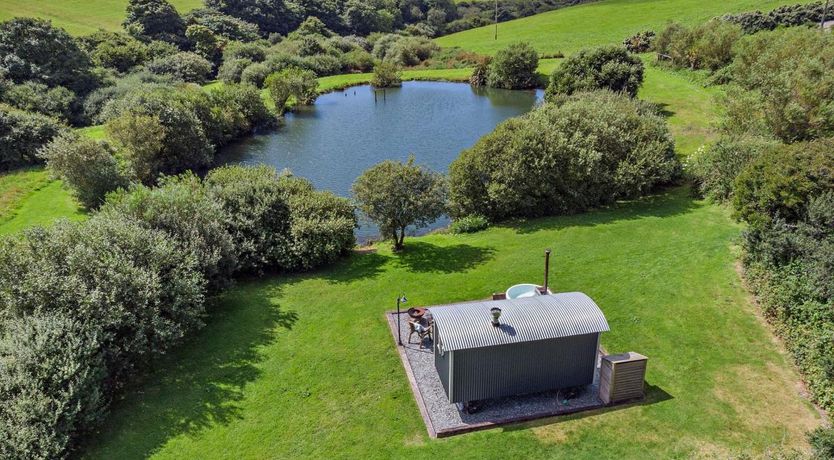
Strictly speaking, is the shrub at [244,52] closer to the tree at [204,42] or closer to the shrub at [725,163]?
the tree at [204,42]

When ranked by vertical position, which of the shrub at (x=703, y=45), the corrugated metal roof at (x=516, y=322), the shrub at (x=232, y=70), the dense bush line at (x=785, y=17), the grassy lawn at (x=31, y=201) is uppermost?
the dense bush line at (x=785, y=17)

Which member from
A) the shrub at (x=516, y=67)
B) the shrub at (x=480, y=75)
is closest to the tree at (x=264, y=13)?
the shrub at (x=480, y=75)

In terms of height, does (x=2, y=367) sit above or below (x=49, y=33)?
below

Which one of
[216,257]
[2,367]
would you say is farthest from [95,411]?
[216,257]

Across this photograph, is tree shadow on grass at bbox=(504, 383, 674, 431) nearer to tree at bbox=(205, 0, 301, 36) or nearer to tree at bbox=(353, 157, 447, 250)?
tree at bbox=(353, 157, 447, 250)

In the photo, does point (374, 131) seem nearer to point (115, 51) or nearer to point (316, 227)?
point (316, 227)

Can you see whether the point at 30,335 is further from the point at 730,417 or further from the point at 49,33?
the point at 49,33
